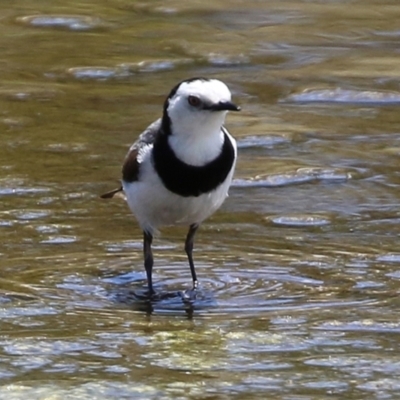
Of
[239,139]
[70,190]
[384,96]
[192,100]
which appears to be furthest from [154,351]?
[384,96]

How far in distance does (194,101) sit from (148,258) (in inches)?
33.2

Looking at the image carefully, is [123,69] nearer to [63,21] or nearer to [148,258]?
[63,21]

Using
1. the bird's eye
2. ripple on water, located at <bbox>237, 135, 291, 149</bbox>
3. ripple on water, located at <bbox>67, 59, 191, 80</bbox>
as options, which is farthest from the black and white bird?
ripple on water, located at <bbox>67, 59, 191, 80</bbox>

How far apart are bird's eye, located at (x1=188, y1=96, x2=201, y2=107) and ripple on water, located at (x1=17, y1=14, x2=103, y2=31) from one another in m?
6.56

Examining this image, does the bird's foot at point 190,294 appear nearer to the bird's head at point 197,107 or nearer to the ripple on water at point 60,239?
the bird's head at point 197,107

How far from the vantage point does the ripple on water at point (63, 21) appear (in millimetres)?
12352

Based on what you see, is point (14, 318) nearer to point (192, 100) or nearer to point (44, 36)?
point (192, 100)

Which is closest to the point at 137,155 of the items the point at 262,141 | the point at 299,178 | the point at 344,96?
the point at 299,178

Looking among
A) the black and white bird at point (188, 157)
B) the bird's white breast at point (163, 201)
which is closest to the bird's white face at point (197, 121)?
the black and white bird at point (188, 157)

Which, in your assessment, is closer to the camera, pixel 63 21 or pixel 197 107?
pixel 197 107

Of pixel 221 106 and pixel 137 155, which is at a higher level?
pixel 221 106

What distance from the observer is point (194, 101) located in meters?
5.88

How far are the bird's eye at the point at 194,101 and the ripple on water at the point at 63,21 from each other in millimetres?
6557

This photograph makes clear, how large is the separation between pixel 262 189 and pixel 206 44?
392cm
